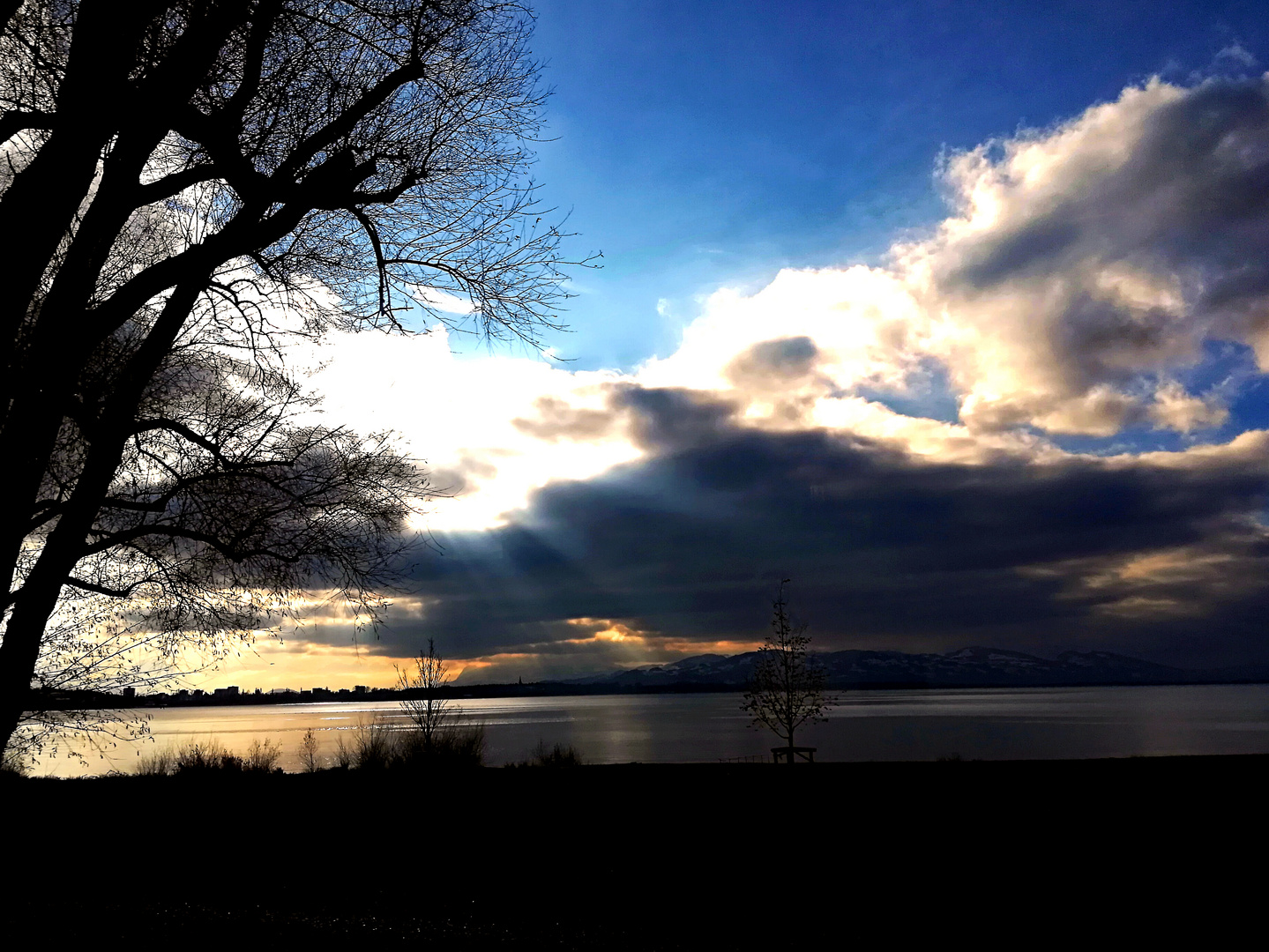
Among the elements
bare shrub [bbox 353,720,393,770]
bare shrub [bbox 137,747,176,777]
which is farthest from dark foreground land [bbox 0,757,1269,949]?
bare shrub [bbox 137,747,176,777]

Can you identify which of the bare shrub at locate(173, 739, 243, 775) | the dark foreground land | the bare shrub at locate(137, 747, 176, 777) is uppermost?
the bare shrub at locate(173, 739, 243, 775)

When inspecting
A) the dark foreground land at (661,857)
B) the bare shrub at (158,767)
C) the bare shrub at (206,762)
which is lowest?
the dark foreground land at (661,857)

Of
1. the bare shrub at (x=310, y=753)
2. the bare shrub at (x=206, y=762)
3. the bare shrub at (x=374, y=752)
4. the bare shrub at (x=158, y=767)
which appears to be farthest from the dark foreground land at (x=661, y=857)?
the bare shrub at (x=310, y=753)

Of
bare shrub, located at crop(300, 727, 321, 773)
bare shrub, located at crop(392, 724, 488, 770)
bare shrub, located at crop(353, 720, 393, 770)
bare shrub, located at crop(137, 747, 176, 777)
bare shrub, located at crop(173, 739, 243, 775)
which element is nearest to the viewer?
bare shrub, located at crop(392, 724, 488, 770)

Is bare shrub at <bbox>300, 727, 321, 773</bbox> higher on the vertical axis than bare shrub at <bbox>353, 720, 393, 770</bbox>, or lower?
lower

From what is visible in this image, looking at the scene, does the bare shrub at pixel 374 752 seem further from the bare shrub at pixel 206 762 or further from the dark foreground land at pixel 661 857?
the dark foreground land at pixel 661 857

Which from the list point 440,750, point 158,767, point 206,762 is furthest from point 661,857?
point 158,767

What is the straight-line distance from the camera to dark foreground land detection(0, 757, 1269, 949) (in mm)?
7590

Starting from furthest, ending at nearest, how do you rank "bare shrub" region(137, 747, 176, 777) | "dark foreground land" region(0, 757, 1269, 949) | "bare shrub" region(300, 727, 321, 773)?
"bare shrub" region(300, 727, 321, 773) < "bare shrub" region(137, 747, 176, 777) < "dark foreground land" region(0, 757, 1269, 949)

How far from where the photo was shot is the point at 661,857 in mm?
9891

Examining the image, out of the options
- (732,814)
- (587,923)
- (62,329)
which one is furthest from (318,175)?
(732,814)

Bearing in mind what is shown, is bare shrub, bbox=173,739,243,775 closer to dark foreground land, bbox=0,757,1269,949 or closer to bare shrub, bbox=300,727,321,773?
bare shrub, bbox=300,727,321,773

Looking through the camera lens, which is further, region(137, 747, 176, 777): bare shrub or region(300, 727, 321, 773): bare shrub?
region(300, 727, 321, 773): bare shrub

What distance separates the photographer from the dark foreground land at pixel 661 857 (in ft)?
24.9
